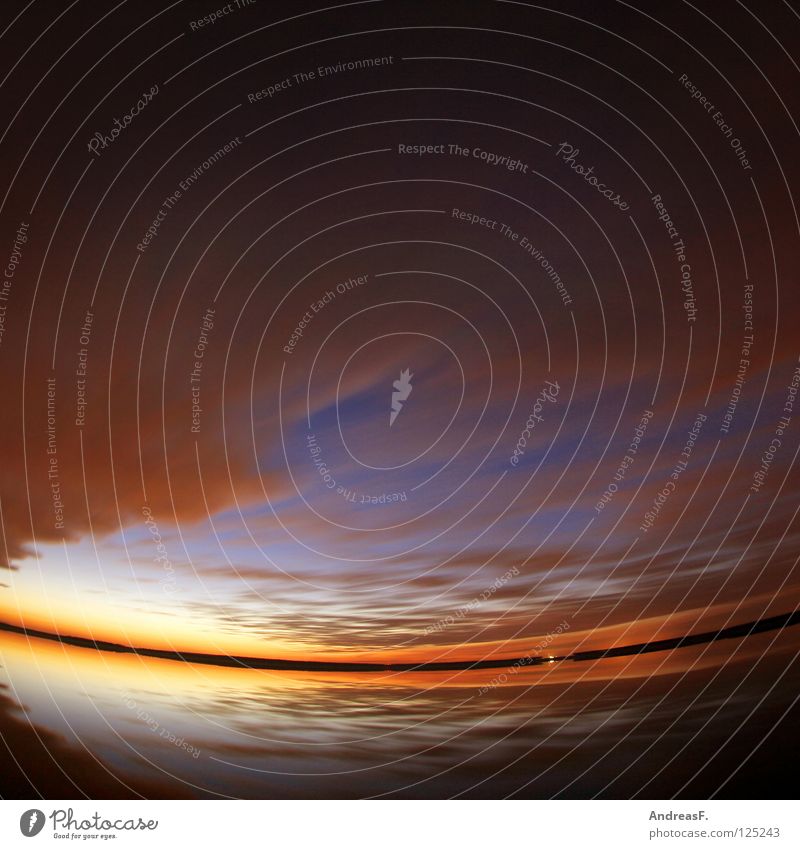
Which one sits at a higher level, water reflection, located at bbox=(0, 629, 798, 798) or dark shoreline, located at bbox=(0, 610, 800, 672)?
dark shoreline, located at bbox=(0, 610, 800, 672)

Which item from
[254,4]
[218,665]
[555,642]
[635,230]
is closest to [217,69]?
[254,4]

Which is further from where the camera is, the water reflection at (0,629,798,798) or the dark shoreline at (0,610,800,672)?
the dark shoreline at (0,610,800,672)
